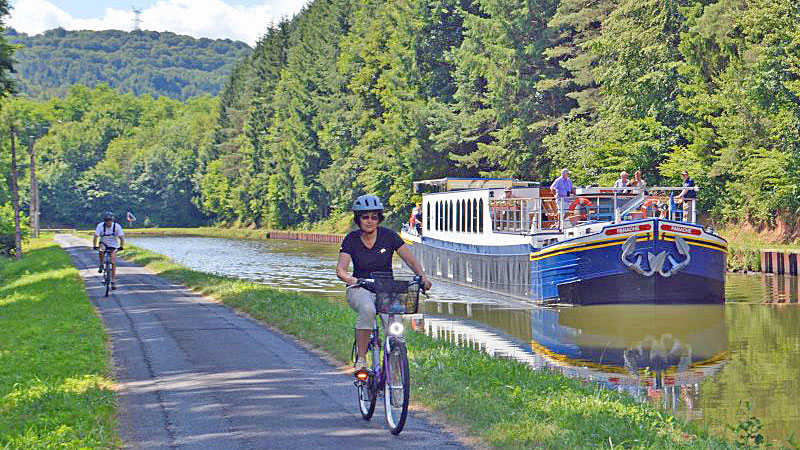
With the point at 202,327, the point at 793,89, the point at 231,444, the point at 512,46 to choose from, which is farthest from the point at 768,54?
the point at 231,444

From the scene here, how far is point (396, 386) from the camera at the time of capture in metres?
10.8


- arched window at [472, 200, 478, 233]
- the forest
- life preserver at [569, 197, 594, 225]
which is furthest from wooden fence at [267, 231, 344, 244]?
life preserver at [569, 197, 594, 225]

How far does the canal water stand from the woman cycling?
4.13 meters

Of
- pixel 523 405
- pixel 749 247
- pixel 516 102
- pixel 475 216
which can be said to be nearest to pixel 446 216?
pixel 475 216

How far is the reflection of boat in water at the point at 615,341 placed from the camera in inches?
733

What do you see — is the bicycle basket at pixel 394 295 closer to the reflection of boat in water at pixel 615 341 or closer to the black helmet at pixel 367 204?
the black helmet at pixel 367 204

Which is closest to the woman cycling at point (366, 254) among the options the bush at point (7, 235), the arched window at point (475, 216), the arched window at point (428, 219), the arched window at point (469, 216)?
the arched window at point (475, 216)

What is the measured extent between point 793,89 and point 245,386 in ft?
104

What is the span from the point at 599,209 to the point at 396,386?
25.2m

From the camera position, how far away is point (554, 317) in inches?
1141

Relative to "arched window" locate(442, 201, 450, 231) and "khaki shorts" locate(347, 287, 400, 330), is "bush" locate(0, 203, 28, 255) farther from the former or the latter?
"khaki shorts" locate(347, 287, 400, 330)

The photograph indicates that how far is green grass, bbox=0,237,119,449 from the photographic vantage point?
11.0 m

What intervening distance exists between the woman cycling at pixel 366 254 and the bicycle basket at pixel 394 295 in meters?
0.25

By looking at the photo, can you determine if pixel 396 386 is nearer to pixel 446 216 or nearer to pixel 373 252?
pixel 373 252
